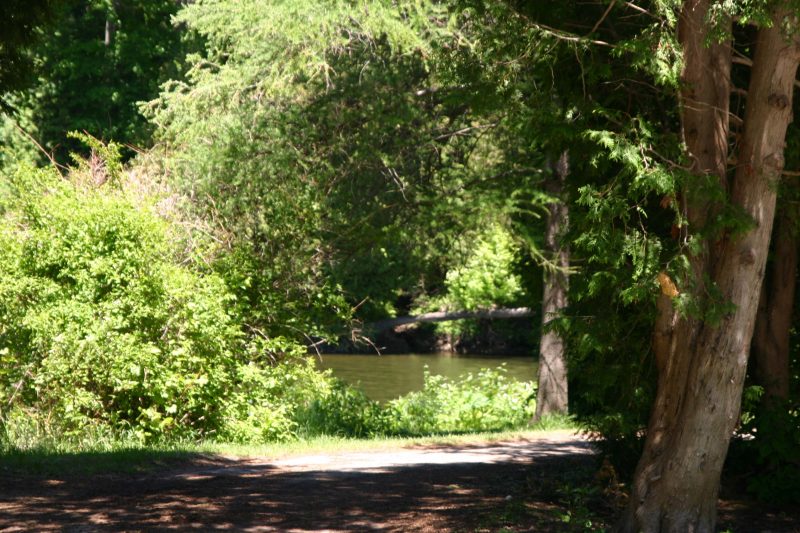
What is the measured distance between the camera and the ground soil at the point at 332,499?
733 cm

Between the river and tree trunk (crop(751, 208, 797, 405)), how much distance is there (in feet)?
53.2

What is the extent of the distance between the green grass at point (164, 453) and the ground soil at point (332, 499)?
171mm

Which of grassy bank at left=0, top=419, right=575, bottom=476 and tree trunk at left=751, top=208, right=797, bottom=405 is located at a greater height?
tree trunk at left=751, top=208, right=797, bottom=405

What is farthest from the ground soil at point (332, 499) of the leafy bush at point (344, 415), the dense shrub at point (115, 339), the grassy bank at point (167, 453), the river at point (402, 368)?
the river at point (402, 368)

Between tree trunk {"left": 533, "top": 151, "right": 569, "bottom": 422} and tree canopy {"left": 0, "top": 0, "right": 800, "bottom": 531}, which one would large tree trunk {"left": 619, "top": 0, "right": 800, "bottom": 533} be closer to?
tree canopy {"left": 0, "top": 0, "right": 800, "bottom": 531}

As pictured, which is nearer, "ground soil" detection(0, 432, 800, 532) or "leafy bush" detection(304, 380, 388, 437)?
"ground soil" detection(0, 432, 800, 532)

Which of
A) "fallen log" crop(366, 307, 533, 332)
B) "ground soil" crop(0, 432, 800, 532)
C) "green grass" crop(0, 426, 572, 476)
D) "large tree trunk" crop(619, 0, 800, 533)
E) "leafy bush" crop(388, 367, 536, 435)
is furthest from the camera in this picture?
"fallen log" crop(366, 307, 533, 332)

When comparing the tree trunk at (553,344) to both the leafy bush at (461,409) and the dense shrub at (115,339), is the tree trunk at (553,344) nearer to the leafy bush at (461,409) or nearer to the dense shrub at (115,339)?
the leafy bush at (461,409)

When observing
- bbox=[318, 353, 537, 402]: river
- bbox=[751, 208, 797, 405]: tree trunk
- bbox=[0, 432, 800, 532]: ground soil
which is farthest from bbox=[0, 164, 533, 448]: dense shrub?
bbox=[318, 353, 537, 402]: river

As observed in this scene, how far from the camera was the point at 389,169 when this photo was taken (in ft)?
55.3

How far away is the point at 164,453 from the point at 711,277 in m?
6.06

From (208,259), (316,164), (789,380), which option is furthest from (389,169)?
(789,380)

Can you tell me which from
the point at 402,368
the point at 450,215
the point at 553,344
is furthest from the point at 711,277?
the point at 402,368

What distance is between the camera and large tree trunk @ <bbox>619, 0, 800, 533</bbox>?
6.63 metres
